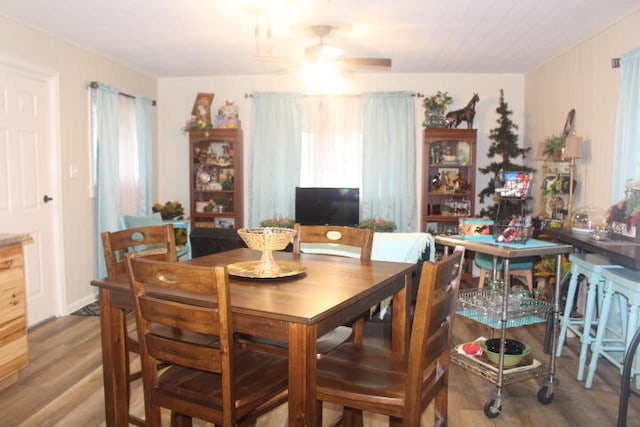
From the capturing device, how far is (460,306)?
2.78 metres

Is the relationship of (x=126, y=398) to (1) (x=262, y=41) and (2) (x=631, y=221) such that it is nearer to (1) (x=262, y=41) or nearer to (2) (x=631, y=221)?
(2) (x=631, y=221)

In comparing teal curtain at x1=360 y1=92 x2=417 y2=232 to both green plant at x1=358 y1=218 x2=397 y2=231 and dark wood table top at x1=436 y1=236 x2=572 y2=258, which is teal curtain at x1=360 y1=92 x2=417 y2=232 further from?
dark wood table top at x1=436 y1=236 x2=572 y2=258

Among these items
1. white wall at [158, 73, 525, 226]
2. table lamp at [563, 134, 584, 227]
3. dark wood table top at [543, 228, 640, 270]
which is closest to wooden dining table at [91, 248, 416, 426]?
dark wood table top at [543, 228, 640, 270]

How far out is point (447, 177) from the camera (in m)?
5.97

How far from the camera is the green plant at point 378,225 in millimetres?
5625

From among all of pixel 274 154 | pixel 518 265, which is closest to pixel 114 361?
pixel 518 265

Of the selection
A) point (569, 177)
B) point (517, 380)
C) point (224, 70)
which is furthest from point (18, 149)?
A: point (569, 177)

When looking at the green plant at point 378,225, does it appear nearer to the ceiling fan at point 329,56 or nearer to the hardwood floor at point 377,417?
the ceiling fan at point 329,56

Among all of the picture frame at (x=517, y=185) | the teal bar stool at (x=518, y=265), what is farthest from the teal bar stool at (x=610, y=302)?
the teal bar stool at (x=518, y=265)

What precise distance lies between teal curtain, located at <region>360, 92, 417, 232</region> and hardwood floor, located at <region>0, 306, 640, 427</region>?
8.77 feet

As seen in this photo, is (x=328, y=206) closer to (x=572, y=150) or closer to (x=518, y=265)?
(x=518, y=265)

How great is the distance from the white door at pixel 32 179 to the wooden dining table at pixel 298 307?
93.0 inches

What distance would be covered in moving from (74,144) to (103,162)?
1.14ft

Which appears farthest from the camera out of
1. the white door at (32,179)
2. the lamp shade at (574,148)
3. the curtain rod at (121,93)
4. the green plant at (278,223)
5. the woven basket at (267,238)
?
the green plant at (278,223)
